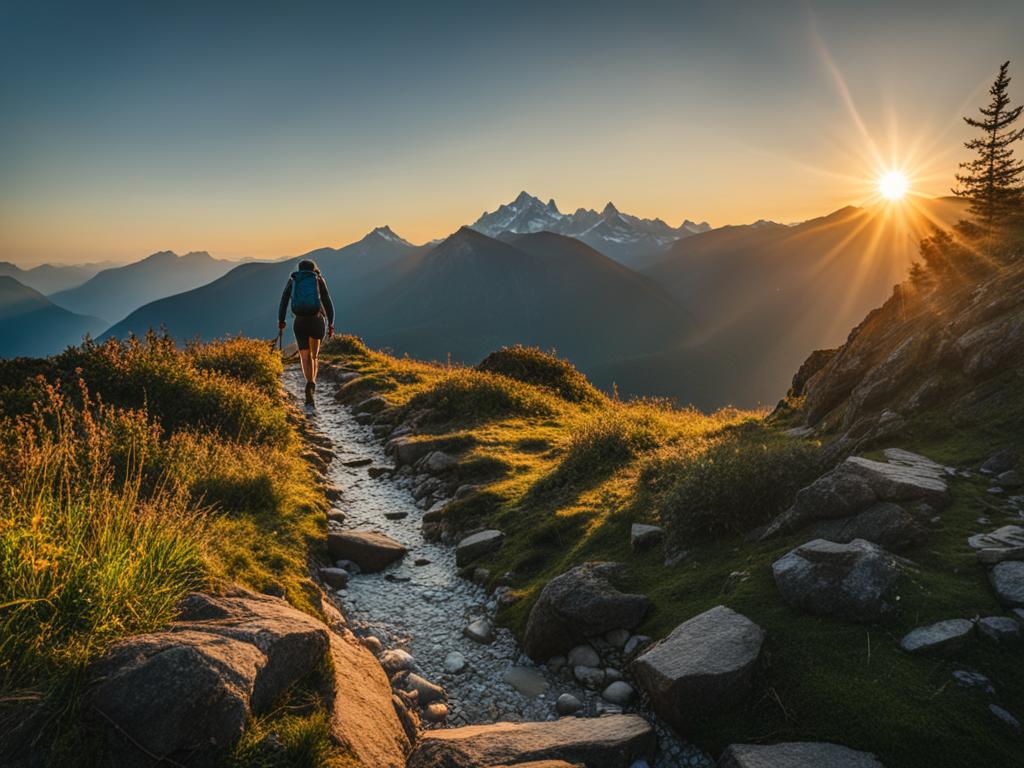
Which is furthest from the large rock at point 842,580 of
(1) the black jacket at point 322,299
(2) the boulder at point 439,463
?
(1) the black jacket at point 322,299

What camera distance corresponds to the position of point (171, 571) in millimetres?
5188

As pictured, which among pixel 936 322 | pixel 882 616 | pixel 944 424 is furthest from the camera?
pixel 936 322

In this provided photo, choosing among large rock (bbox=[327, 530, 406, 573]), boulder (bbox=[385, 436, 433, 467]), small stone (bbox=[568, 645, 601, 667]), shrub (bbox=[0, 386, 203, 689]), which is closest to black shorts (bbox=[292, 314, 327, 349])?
boulder (bbox=[385, 436, 433, 467])

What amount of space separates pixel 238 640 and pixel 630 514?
6.11 meters

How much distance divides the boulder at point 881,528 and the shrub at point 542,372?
15840mm

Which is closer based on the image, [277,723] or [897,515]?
[277,723]

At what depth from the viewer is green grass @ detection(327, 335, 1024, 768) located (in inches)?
159

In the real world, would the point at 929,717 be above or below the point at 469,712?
above

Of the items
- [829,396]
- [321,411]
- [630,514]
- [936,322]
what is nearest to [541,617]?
[630,514]

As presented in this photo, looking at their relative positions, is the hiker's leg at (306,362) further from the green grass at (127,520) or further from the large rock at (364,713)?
the large rock at (364,713)

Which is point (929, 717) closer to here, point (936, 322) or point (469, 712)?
point (469, 712)

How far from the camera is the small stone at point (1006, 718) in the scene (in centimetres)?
376

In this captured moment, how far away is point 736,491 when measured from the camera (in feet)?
24.3

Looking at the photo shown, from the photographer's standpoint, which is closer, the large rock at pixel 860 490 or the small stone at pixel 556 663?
the large rock at pixel 860 490
